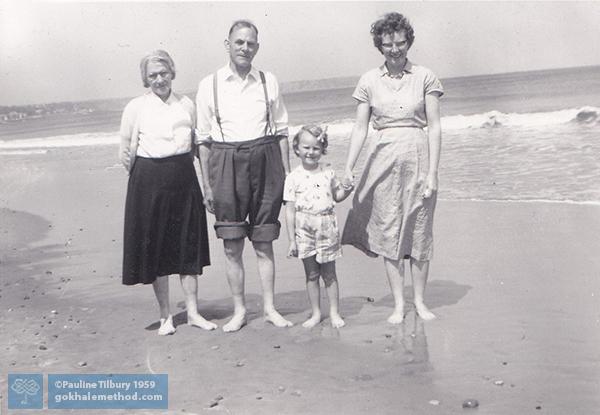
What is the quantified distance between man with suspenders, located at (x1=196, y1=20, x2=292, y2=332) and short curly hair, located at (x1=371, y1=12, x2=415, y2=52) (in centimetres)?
62

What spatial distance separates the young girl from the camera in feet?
12.2

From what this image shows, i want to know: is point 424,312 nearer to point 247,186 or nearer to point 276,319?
point 276,319

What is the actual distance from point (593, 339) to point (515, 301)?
72cm

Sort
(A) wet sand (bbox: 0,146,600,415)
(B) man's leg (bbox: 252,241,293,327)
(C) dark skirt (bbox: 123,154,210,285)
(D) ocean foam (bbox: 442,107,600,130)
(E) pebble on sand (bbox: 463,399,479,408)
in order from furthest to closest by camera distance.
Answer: (D) ocean foam (bbox: 442,107,600,130) → (B) man's leg (bbox: 252,241,293,327) → (C) dark skirt (bbox: 123,154,210,285) → (A) wet sand (bbox: 0,146,600,415) → (E) pebble on sand (bbox: 463,399,479,408)

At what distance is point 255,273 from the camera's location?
521 centimetres

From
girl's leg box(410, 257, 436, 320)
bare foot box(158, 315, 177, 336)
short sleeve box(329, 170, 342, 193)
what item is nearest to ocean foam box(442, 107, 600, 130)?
girl's leg box(410, 257, 436, 320)

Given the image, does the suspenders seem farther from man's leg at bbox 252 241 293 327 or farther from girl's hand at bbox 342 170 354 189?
man's leg at bbox 252 241 293 327

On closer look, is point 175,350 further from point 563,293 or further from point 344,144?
point 344,144

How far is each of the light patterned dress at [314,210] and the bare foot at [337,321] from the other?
1.12 ft

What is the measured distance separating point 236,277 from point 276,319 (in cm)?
Result: 33

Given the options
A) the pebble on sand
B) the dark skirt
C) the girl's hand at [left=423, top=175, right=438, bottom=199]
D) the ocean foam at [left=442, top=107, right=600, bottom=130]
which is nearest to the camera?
the pebble on sand

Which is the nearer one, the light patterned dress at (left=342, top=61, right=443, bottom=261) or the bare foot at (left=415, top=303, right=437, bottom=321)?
the light patterned dress at (left=342, top=61, right=443, bottom=261)

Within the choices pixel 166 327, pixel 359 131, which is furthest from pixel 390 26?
pixel 166 327

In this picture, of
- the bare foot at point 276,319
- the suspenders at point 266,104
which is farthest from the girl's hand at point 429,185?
the bare foot at point 276,319
